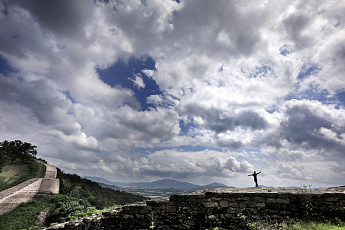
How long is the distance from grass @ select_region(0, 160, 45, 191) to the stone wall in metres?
30.7

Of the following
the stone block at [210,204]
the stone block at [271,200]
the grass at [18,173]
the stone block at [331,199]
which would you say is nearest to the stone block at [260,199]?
the stone block at [271,200]

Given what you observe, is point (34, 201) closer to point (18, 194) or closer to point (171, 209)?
point (18, 194)

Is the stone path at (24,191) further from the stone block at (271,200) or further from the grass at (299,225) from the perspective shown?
the stone block at (271,200)

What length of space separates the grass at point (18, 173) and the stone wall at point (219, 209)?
30.7m

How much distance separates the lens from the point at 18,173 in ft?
107

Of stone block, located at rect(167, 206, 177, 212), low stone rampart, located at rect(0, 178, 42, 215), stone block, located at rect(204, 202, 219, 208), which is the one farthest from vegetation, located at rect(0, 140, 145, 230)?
stone block, located at rect(204, 202, 219, 208)

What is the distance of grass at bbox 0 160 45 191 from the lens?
28.5 metres

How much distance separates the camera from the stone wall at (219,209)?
6316 millimetres

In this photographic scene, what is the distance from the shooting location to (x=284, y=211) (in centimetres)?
644

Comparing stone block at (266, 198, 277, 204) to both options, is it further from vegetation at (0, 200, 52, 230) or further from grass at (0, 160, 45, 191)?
grass at (0, 160, 45, 191)

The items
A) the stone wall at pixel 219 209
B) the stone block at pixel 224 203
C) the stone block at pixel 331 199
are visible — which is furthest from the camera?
the stone block at pixel 224 203

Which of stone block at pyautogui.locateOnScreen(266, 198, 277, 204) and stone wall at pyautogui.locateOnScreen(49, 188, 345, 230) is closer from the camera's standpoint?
stone wall at pyautogui.locateOnScreen(49, 188, 345, 230)

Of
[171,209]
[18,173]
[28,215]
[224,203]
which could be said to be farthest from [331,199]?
[18,173]

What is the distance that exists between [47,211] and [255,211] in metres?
27.8
